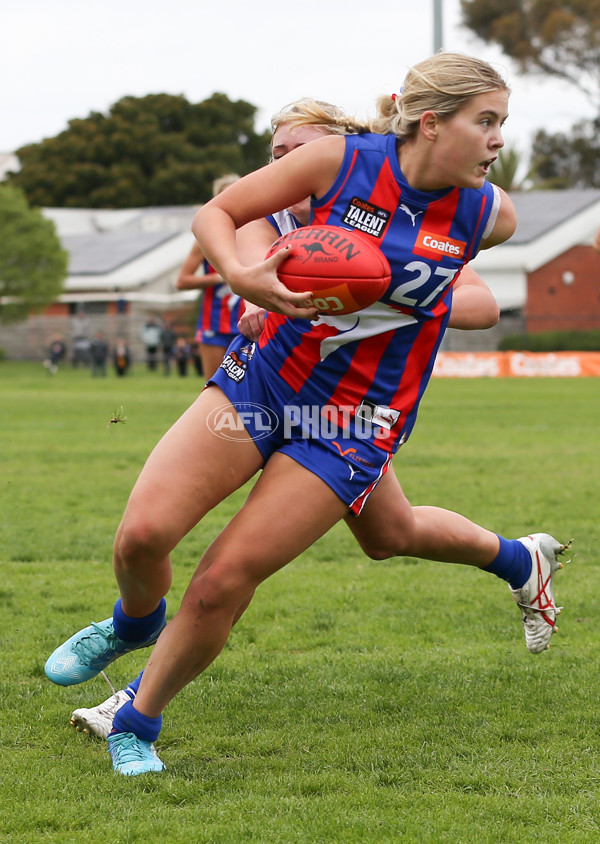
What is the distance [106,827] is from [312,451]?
1.24 metres

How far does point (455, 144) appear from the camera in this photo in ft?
10.9

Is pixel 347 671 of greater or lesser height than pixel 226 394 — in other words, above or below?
below

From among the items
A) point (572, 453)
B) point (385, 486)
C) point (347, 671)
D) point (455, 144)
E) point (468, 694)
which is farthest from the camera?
point (572, 453)

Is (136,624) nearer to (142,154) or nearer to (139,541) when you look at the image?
(139,541)

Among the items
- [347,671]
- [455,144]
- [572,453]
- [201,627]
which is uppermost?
[455,144]

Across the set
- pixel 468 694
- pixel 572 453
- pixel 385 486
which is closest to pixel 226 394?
pixel 385 486

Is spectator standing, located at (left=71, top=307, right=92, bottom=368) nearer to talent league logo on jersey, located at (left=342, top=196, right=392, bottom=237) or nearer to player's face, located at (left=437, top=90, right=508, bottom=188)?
talent league logo on jersey, located at (left=342, top=196, right=392, bottom=237)

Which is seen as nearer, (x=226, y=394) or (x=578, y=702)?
(x=226, y=394)

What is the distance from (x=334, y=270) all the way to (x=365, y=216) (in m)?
0.30

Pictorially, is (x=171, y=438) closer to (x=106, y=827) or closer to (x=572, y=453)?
(x=106, y=827)

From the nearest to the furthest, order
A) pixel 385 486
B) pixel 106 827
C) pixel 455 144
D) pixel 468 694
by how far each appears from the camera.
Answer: pixel 106 827 < pixel 455 144 < pixel 385 486 < pixel 468 694

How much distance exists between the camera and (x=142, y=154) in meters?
67.5

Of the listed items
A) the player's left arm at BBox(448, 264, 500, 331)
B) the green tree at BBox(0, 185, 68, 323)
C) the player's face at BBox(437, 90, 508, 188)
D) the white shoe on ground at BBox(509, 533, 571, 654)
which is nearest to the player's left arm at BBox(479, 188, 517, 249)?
the player's left arm at BBox(448, 264, 500, 331)

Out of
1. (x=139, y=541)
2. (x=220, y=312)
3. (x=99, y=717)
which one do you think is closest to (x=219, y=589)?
(x=139, y=541)
